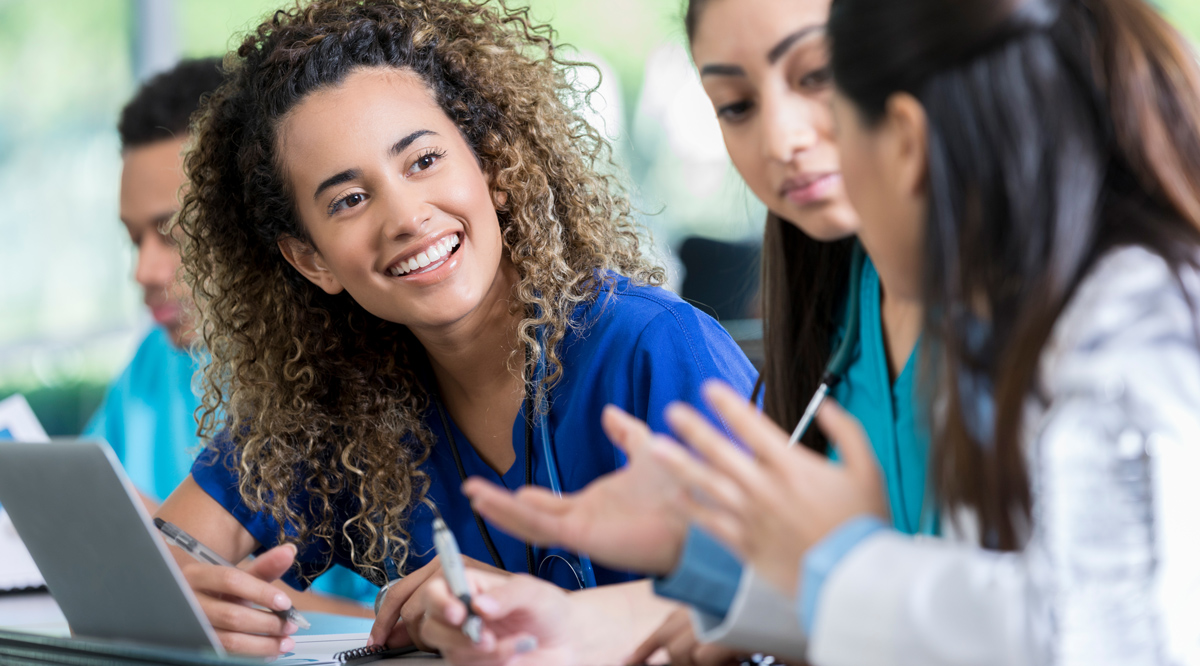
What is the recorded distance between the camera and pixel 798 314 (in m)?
1.19

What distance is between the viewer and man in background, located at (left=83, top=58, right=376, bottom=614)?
2170 mm

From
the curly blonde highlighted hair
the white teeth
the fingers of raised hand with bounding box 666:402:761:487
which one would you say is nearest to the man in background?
the curly blonde highlighted hair

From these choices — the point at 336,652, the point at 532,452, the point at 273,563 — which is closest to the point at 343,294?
the point at 532,452

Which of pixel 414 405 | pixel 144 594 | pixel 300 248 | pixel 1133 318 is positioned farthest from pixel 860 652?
pixel 300 248

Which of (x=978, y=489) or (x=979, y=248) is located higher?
(x=979, y=248)

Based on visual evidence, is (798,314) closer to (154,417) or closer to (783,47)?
(783,47)

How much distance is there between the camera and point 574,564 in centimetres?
139

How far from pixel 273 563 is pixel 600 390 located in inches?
18.8

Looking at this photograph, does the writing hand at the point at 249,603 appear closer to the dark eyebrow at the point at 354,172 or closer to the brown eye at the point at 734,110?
the dark eyebrow at the point at 354,172

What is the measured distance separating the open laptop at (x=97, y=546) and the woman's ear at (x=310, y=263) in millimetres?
562

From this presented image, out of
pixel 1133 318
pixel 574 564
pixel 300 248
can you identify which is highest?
pixel 300 248

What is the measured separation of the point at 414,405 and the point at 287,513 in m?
0.24

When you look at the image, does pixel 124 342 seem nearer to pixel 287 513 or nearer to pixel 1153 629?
pixel 287 513

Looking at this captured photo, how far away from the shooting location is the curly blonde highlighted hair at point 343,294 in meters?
1.53
